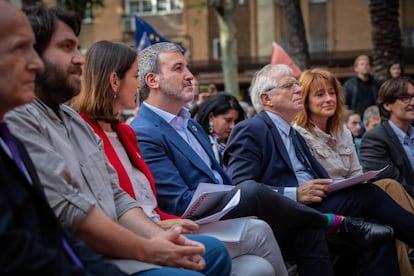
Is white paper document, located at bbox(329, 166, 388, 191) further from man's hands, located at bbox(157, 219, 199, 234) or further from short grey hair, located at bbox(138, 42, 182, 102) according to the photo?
man's hands, located at bbox(157, 219, 199, 234)

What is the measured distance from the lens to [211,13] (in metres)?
31.6

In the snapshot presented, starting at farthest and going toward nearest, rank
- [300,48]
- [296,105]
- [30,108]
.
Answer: [300,48]
[296,105]
[30,108]

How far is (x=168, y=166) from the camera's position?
4781mm

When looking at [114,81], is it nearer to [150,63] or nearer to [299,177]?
[150,63]

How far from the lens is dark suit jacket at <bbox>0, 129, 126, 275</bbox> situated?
230cm

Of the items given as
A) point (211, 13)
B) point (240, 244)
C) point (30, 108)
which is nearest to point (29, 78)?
point (30, 108)

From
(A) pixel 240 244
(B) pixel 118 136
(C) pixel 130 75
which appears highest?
(C) pixel 130 75

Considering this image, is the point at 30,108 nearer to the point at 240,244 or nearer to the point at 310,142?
the point at 240,244

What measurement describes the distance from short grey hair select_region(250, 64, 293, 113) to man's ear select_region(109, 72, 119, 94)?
75.7 inches

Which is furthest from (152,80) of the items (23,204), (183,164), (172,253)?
(23,204)

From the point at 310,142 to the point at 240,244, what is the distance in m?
1.99

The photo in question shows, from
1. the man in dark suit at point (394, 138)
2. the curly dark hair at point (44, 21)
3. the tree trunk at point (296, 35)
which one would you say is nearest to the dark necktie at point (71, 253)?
the curly dark hair at point (44, 21)

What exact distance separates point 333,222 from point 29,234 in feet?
10.2

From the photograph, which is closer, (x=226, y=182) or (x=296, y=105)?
(x=226, y=182)
